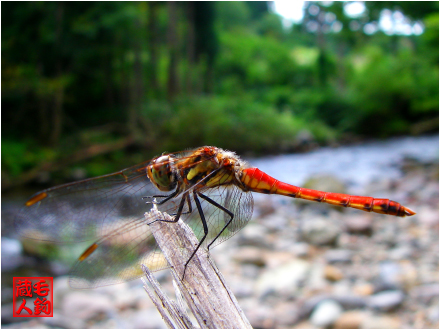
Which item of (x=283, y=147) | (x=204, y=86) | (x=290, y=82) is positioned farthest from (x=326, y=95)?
(x=283, y=147)

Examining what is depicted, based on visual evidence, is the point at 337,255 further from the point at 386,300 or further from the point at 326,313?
the point at 326,313

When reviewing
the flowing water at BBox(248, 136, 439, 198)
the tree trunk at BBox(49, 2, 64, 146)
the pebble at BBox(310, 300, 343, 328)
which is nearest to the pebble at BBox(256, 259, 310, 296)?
the pebble at BBox(310, 300, 343, 328)

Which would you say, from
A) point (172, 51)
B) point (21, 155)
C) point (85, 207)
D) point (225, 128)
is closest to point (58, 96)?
point (21, 155)

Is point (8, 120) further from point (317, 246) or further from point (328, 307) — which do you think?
point (328, 307)

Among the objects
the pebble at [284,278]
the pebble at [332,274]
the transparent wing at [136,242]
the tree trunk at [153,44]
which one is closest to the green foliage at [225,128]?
the tree trunk at [153,44]

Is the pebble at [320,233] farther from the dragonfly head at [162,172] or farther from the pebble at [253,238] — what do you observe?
the dragonfly head at [162,172]
